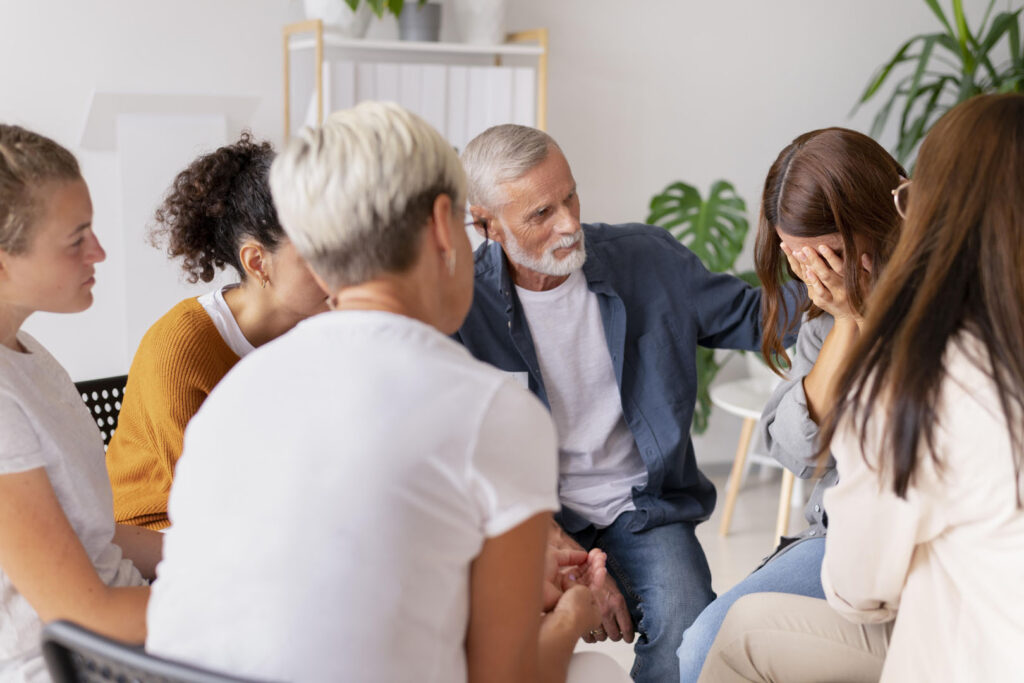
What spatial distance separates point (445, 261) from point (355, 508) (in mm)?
282

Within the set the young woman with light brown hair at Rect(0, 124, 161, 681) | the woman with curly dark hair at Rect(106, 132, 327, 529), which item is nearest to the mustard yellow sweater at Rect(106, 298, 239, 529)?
the woman with curly dark hair at Rect(106, 132, 327, 529)

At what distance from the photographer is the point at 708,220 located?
11.3 ft

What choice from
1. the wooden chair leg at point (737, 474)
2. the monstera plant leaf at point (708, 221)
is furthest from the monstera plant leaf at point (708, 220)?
the wooden chair leg at point (737, 474)

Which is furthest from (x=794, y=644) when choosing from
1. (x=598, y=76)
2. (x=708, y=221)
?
(x=598, y=76)

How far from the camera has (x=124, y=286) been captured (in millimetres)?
3146

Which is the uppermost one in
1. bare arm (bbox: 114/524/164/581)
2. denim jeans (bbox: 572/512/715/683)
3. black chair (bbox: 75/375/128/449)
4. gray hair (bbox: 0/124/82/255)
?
gray hair (bbox: 0/124/82/255)

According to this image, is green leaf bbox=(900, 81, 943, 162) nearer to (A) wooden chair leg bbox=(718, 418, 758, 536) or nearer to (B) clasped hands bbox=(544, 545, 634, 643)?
(A) wooden chair leg bbox=(718, 418, 758, 536)

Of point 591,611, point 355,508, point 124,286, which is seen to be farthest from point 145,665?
point 124,286

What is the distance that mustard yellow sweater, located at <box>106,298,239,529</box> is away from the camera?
5.22 ft

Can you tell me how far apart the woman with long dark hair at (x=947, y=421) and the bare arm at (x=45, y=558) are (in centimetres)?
83

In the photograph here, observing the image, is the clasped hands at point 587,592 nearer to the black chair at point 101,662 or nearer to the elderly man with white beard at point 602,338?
the elderly man with white beard at point 602,338

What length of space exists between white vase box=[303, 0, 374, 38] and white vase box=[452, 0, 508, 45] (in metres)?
0.29

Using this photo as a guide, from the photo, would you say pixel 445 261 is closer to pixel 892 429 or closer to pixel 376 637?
pixel 376 637

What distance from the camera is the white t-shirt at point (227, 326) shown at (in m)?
1.72
